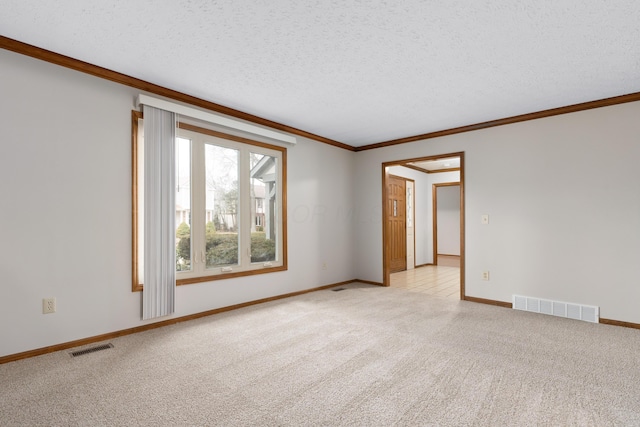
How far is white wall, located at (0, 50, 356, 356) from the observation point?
103 inches

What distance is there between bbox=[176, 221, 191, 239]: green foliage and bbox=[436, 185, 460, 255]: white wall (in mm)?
7211

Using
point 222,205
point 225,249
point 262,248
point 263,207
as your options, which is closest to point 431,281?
point 262,248

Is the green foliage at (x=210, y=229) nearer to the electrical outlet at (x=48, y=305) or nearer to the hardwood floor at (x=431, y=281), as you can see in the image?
the electrical outlet at (x=48, y=305)

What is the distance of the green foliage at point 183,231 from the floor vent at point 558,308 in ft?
13.8

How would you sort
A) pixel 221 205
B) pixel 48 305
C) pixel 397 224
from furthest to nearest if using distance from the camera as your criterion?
pixel 397 224 → pixel 221 205 → pixel 48 305

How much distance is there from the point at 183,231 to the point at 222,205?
1.91 feet

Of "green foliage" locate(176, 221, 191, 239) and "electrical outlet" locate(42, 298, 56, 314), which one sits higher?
"green foliage" locate(176, 221, 191, 239)

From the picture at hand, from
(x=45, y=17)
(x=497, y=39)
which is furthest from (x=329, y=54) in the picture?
(x=45, y=17)

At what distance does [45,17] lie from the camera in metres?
2.26

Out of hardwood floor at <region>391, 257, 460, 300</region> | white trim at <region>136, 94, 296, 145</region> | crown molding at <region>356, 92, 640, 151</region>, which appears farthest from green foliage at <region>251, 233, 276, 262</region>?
crown molding at <region>356, 92, 640, 151</region>

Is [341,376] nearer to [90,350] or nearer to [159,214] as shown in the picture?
[90,350]

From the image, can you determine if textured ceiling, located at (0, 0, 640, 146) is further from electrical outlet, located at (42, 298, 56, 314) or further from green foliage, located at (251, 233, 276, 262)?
electrical outlet, located at (42, 298, 56, 314)

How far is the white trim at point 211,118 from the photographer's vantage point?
3.30 metres

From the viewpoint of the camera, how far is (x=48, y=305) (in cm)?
277
